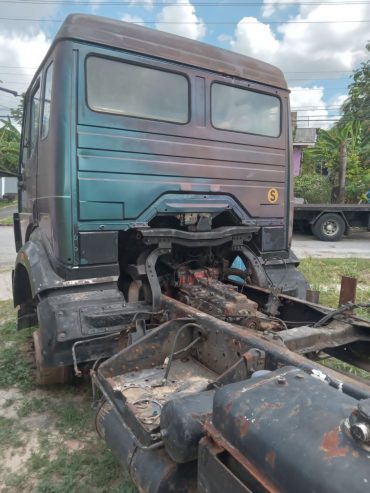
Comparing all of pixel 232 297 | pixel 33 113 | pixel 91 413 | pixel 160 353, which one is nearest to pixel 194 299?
pixel 232 297

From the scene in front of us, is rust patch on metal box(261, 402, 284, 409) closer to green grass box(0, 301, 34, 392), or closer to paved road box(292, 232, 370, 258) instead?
green grass box(0, 301, 34, 392)

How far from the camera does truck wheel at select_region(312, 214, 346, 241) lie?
44.8 feet

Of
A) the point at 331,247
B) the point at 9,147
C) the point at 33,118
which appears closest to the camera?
the point at 33,118

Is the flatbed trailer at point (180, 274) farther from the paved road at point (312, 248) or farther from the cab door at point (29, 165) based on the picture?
the paved road at point (312, 248)

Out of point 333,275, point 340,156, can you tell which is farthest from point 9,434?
point 340,156

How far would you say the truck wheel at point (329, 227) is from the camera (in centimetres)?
1366

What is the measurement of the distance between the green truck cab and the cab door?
4cm

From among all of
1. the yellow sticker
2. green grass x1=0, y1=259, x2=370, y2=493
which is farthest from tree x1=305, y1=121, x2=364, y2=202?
green grass x1=0, y1=259, x2=370, y2=493

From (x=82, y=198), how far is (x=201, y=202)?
104 cm

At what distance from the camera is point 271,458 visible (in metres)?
1.19

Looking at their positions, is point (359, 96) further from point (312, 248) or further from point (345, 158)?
point (312, 248)

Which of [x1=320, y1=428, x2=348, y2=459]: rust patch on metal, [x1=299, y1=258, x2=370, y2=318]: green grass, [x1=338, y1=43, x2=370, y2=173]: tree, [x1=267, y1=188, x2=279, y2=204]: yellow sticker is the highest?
[x1=338, y1=43, x2=370, y2=173]: tree

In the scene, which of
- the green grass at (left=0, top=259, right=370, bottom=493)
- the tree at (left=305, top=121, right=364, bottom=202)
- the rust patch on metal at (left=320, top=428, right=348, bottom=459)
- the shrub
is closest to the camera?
the rust patch on metal at (left=320, top=428, right=348, bottom=459)

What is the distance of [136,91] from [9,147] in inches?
1052
